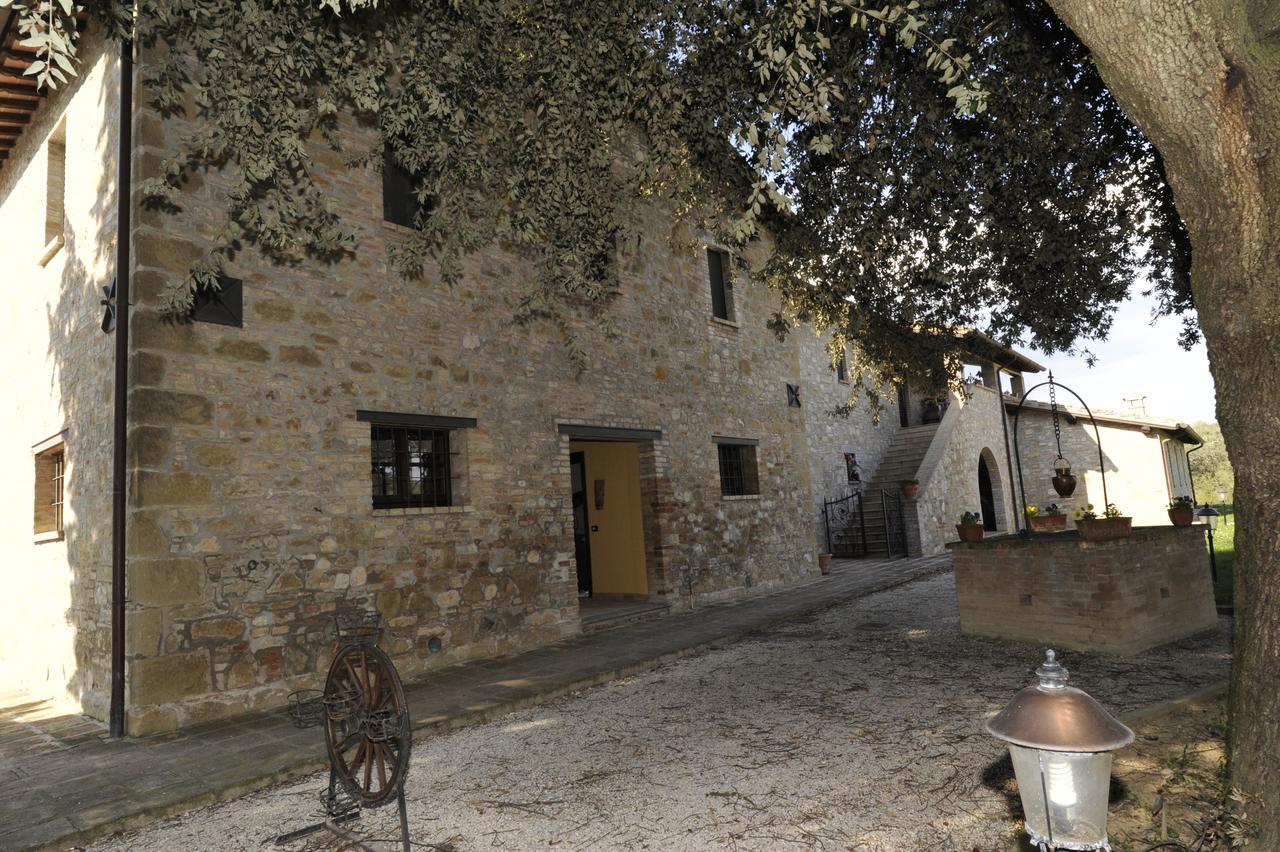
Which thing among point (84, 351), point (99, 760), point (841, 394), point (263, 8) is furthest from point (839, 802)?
point (841, 394)

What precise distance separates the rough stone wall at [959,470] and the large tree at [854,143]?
308 inches

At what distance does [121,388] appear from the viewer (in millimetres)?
5254

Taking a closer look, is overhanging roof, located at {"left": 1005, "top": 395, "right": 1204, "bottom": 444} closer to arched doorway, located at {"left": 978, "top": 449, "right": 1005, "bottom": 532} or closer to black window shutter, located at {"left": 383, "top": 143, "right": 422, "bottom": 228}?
arched doorway, located at {"left": 978, "top": 449, "right": 1005, "bottom": 532}

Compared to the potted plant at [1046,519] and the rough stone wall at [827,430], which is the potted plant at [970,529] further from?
the rough stone wall at [827,430]

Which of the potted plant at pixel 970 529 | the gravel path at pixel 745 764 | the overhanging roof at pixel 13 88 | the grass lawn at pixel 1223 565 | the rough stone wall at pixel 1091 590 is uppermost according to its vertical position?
the overhanging roof at pixel 13 88

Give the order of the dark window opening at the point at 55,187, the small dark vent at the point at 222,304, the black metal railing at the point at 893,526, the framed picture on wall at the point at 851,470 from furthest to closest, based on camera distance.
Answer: the framed picture on wall at the point at 851,470 → the black metal railing at the point at 893,526 → the dark window opening at the point at 55,187 → the small dark vent at the point at 222,304

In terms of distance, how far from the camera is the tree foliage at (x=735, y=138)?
4.12 meters

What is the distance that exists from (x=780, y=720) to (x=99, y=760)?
4.30 metres

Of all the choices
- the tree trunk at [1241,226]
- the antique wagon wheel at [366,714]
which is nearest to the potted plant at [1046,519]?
the tree trunk at [1241,226]

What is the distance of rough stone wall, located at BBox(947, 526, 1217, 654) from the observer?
577 centimetres

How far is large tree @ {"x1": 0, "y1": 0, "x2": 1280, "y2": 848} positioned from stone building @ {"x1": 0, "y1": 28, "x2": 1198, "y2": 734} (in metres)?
0.63

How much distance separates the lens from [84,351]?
6.13 metres

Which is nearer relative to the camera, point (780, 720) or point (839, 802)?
point (839, 802)

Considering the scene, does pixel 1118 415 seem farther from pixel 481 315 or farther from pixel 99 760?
pixel 99 760
